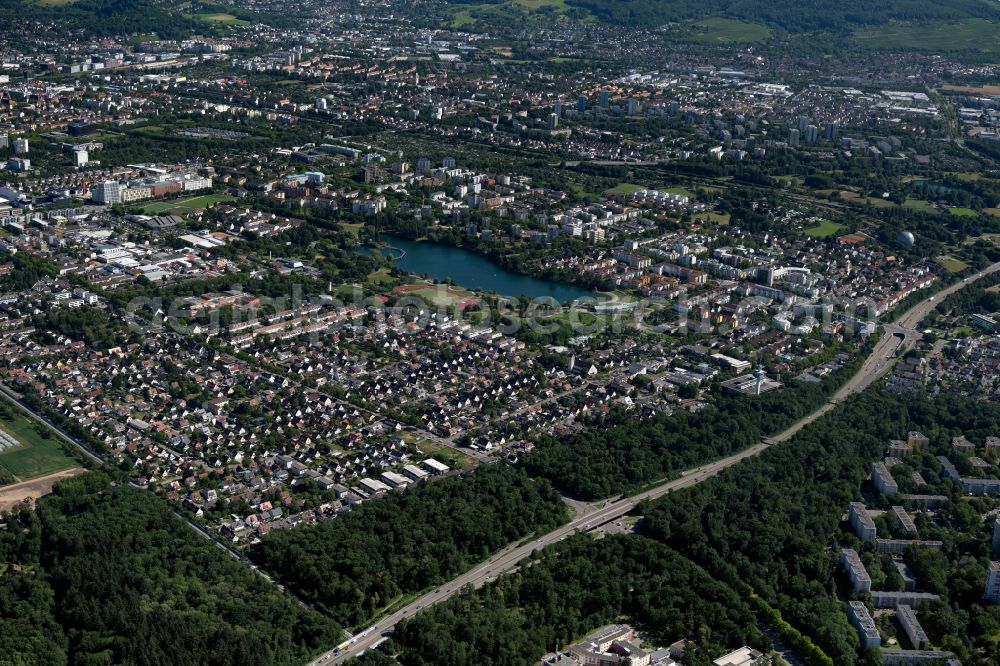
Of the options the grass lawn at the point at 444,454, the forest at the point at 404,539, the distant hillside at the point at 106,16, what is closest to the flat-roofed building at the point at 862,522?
the forest at the point at 404,539

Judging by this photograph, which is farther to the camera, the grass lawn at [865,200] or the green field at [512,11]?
the green field at [512,11]

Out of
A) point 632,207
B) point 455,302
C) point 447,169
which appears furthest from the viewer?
point 447,169

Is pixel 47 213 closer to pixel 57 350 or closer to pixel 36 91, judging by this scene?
pixel 57 350

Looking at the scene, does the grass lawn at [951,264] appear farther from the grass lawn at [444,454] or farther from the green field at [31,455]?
the green field at [31,455]

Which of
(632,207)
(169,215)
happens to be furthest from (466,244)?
(169,215)

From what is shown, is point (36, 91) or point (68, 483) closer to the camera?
point (68, 483)

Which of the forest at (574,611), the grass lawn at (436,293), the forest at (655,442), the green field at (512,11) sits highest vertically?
the green field at (512,11)

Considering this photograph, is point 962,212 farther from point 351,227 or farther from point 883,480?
point 883,480
